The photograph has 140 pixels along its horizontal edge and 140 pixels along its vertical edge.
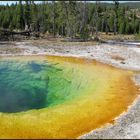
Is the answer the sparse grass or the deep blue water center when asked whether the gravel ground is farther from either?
the deep blue water center

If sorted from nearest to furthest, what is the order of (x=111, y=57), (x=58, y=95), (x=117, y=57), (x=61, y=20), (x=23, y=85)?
1. (x=58, y=95)
2. (x=23, y=85)
3. (x=111, y=57)
4. (x=117, y=57)
5. (x=61, y=20)

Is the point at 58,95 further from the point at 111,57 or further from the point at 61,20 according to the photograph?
the point at 61,20

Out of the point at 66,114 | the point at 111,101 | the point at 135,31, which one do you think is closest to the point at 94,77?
the point at 111,101

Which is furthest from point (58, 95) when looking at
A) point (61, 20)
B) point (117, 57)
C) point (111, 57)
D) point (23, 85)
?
point (61, 20)

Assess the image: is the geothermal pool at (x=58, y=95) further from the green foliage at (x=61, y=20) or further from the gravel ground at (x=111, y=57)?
the green foliage at (x=61, y=20)

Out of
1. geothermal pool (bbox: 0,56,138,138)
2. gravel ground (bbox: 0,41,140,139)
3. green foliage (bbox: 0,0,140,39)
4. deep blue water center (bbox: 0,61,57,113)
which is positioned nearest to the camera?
gravel ground (bbox: 0,41,140,139)

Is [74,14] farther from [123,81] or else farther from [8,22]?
[123,81]

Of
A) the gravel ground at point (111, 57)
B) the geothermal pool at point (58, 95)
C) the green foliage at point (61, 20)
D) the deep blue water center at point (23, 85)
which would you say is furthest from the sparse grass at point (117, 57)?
the green foliage at point (61, 20)

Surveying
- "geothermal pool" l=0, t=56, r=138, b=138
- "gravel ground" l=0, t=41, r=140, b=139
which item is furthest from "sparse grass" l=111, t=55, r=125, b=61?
"geothermal pool" l=0, t=56, r=138, b=138
